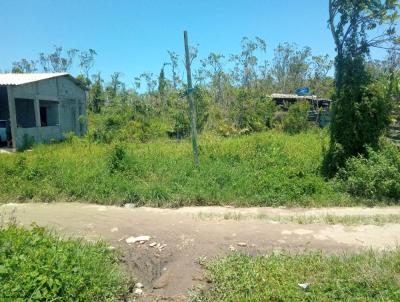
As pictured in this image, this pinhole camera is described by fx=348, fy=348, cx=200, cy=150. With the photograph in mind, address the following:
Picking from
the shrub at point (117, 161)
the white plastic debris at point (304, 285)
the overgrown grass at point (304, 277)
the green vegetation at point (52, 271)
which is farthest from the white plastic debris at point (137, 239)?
the shrub at point (117, 161)

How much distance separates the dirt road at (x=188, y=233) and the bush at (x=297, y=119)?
11321 mm

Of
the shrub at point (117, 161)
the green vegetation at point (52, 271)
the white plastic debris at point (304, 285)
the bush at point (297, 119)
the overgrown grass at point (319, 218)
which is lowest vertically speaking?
the white plastic debris at point (304, 285)

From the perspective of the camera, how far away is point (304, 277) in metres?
3.61

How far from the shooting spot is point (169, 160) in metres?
8.85

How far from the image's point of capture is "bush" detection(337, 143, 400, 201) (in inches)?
249

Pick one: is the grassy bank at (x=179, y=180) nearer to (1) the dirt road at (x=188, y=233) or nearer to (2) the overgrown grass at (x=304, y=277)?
(1) the dirt road at (x=188, y=233)

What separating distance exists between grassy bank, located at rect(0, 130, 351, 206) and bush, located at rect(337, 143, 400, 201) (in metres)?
0.33

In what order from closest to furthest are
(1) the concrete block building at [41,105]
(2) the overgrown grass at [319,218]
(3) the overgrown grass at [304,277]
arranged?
(3) the overgrown grass at [304,277]
(2) the overgrown grass at [319,218]
(1) the concrete block building at [41,105]

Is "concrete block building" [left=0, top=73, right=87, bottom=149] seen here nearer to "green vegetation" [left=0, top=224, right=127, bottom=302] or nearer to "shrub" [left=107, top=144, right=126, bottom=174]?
"shrub" [left=107, top=144, right=126, bottom=174]

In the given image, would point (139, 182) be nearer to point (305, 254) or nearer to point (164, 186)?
point (164, 186)

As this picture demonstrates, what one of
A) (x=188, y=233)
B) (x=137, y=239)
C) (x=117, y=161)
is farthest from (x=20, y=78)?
(x=188, y=233)

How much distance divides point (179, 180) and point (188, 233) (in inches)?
88.6

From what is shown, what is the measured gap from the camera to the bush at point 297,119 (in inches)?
664

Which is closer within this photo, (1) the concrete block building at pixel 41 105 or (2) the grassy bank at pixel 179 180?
(2) the grassy bank at pixel 179 180
